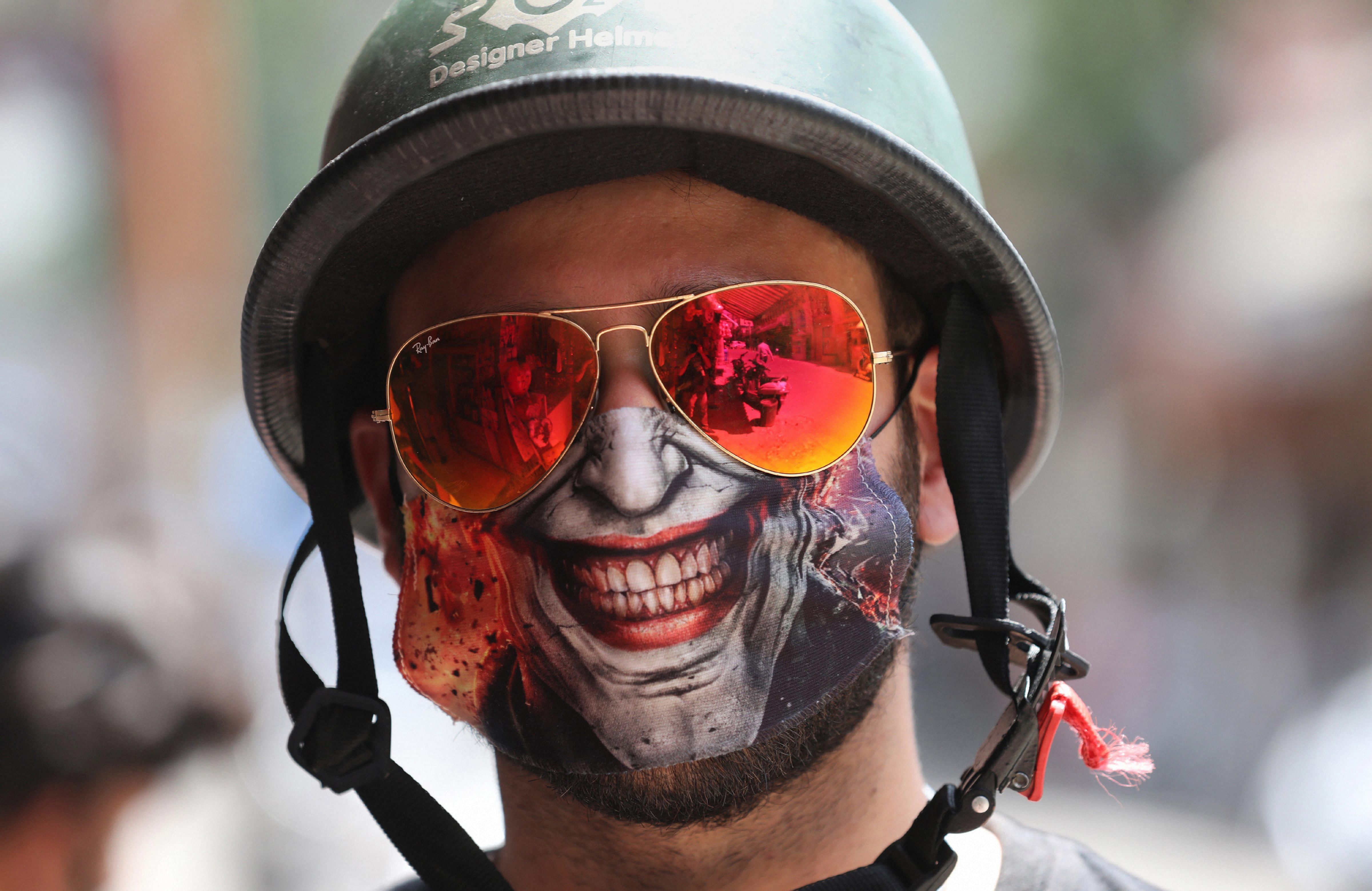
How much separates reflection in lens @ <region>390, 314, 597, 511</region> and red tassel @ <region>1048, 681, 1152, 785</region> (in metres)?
0.88

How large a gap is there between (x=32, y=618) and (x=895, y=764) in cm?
260

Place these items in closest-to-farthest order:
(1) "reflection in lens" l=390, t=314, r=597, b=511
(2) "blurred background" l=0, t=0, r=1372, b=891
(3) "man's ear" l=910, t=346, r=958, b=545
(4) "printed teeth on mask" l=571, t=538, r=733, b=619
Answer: (4) "printed teeth on mask" l=571, t=538, r=733, b=619
(1) "reflection in lens" l=390, t=314, r=597, b=511
(3) "man's ear" l=910, t=346, r=958, b=545
(2) "blurred background" l=0, t=0, r=1372, b=891

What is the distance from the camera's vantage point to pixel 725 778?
1.67 m

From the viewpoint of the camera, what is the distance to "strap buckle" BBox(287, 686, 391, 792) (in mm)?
1734

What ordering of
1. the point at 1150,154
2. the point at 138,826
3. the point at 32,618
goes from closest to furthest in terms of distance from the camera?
the point at 32,618 < the point at 138,826 < the point at 1150,154

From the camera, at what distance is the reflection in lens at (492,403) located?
5.52ft

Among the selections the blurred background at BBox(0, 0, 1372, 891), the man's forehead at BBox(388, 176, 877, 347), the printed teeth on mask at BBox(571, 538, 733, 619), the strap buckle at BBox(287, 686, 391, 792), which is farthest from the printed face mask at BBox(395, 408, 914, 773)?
the blurred background at BBox(0, 0, 1372, 891)

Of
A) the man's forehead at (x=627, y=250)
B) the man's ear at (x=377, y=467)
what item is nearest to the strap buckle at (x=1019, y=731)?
the man's forehead at (x=627, y=250)

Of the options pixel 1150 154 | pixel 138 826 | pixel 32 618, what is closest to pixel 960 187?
pixel 32 618

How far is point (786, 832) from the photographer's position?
5.80ft

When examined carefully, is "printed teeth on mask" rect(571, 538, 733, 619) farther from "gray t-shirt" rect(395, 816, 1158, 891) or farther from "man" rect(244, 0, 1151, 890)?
"gray t-shirt" rect(395, 816, 1158, 891)

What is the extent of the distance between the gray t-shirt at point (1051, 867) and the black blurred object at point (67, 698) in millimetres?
2643

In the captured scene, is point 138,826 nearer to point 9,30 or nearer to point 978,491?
point 978,491

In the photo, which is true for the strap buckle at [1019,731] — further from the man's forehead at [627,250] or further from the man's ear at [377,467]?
the man's ear at [377,467]
